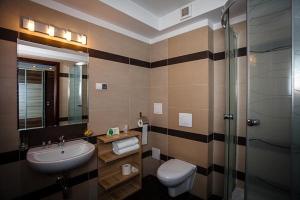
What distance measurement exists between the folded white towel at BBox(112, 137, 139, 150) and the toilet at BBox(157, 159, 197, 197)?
0.47 m

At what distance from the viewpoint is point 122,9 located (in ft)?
5.73

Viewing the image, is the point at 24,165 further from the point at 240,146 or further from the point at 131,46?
the point at 240,146

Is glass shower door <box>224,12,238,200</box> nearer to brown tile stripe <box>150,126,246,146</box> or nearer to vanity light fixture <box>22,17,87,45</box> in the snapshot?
brown tile stripe <box>150,126,246,146</box>

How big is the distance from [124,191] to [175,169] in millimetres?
799

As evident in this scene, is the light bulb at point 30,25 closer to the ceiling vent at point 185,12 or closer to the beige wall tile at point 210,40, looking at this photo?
the ceiling vent at point 185,12

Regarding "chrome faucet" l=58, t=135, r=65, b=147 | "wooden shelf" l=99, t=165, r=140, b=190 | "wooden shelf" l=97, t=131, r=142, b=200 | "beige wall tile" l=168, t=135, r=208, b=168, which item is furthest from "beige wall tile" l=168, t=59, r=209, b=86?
"chrome faucet" l=58, t=135, r=65, b=147

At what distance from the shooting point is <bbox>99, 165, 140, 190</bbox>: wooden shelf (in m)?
1.82

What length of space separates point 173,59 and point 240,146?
1.45 meters

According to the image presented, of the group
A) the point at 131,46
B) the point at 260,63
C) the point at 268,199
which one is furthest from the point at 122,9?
the point at 268,199

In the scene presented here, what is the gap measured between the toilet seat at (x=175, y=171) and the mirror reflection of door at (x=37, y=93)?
4.42 ft

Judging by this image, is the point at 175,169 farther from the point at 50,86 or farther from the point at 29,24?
the point at 29,24

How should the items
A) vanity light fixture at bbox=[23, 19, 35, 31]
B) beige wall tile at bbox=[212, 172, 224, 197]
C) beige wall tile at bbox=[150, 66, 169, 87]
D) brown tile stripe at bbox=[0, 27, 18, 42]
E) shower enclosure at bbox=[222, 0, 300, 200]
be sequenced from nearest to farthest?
1. shower enclosure at bbox=[222, 0, 300, 200]
2. brown tile stripe at bbox=[0, 27, 18, 42]
3. vanity light fixture at bbox=[23, 19, 35, 31]
4. beige wall tile at bbox=[212, 172, 224, 197]
5. beige wall tile at bbox=[150, 66, 169, 87]

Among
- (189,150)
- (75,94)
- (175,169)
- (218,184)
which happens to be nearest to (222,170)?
(218,184)

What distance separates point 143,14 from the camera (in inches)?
79.0
